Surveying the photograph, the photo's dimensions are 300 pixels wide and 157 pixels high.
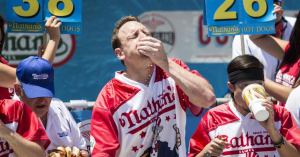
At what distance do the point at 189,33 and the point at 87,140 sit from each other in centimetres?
307

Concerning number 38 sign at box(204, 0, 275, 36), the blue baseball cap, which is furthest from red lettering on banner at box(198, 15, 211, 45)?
the blue baseball cap

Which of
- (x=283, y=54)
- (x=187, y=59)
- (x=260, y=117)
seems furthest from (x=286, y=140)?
(x=187, y=59)

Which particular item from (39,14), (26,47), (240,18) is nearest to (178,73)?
(240,18)

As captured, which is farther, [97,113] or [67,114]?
[67,114]

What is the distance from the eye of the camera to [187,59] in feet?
27.5

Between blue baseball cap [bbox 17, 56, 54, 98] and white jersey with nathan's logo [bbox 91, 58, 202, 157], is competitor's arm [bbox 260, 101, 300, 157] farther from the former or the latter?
blue baseball cap [bbox 17, 56, 54, 98]

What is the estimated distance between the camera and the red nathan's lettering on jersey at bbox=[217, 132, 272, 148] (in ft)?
15.6

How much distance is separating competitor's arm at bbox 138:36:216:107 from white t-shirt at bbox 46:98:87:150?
2.55 feet

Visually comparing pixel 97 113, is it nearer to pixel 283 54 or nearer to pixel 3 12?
pixel 283 54

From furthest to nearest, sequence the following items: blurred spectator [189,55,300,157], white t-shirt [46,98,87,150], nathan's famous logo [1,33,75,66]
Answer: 1. nathan's famous logo [1,33,75,66]
2. white t-shirt [46,98,87,150]
3. blurred spectator [189,55,300,157]

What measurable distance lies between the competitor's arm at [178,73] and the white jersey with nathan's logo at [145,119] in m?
0.20

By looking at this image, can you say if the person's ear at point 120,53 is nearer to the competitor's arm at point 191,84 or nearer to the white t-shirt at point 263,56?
the competitor's arm at point 191,84

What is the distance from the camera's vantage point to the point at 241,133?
477 centimetres

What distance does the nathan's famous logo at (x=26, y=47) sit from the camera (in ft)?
26.5
